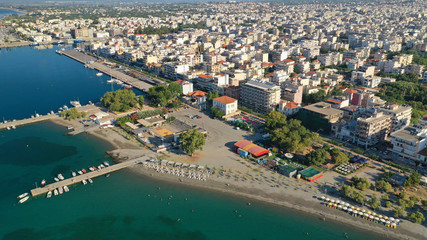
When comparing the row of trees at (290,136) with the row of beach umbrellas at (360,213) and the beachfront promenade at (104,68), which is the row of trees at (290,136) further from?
the beachfront promenade at (104,68)

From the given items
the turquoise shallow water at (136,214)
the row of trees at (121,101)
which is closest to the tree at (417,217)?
the turquoise shallow water at (136,214)

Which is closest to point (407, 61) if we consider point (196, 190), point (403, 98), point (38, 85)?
point (403, 98)

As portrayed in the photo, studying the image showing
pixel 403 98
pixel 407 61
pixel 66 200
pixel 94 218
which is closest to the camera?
pixel 94 218

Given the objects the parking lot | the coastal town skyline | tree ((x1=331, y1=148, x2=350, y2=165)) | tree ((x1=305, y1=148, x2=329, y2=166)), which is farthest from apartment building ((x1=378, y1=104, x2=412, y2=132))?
the parking lot

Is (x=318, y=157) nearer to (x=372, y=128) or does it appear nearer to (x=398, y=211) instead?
(x=372, y=128)

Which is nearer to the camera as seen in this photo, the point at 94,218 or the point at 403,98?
the point at 94,218

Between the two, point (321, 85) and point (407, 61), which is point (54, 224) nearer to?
point (321, 85)

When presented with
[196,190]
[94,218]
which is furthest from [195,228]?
[94,218]

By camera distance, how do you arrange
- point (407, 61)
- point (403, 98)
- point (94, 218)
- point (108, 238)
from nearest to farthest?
point (108, 238), point (94, 218), point (403, 98), point (407, 61)
